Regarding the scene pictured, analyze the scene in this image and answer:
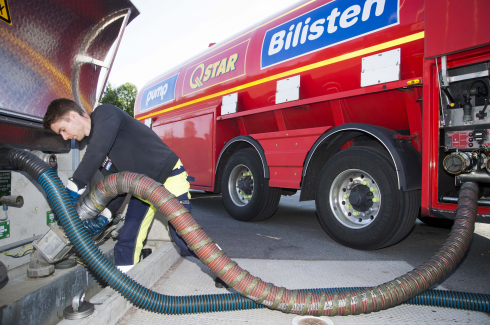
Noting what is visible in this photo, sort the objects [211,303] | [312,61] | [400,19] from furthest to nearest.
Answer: [312,61]
[400,19]
[211,303]

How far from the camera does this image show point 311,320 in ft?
6.77

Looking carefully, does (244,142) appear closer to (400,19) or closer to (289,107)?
(289,107)

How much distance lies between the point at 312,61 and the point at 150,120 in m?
4.57

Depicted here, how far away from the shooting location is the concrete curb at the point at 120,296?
1834 millimetres

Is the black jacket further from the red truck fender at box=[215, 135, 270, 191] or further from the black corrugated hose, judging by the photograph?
the red truck fender at box=[215, 135, 270, 191]

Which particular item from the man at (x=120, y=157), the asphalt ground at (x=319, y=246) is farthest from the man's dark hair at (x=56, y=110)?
the asphalt ground at (x=319, y=246)

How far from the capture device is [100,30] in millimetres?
2998

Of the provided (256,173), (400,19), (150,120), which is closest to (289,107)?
(256,173)

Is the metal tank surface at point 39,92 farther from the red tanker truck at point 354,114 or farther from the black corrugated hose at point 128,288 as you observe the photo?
the red tanker truck at point 354,114

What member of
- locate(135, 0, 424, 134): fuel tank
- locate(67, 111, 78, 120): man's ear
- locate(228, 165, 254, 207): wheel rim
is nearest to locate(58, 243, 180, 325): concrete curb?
locate(67, 111, 78, 120): man's ear

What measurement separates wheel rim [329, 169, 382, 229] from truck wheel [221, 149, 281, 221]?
4.15 feet

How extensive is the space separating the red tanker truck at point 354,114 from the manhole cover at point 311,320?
158 centimetres

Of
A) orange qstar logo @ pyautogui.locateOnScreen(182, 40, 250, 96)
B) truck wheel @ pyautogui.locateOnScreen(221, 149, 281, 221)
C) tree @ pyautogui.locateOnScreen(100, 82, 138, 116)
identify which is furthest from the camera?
tree @ pyautogui.locateOnScreen(100, 82, 138, 116)

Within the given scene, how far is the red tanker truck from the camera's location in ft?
9.34
